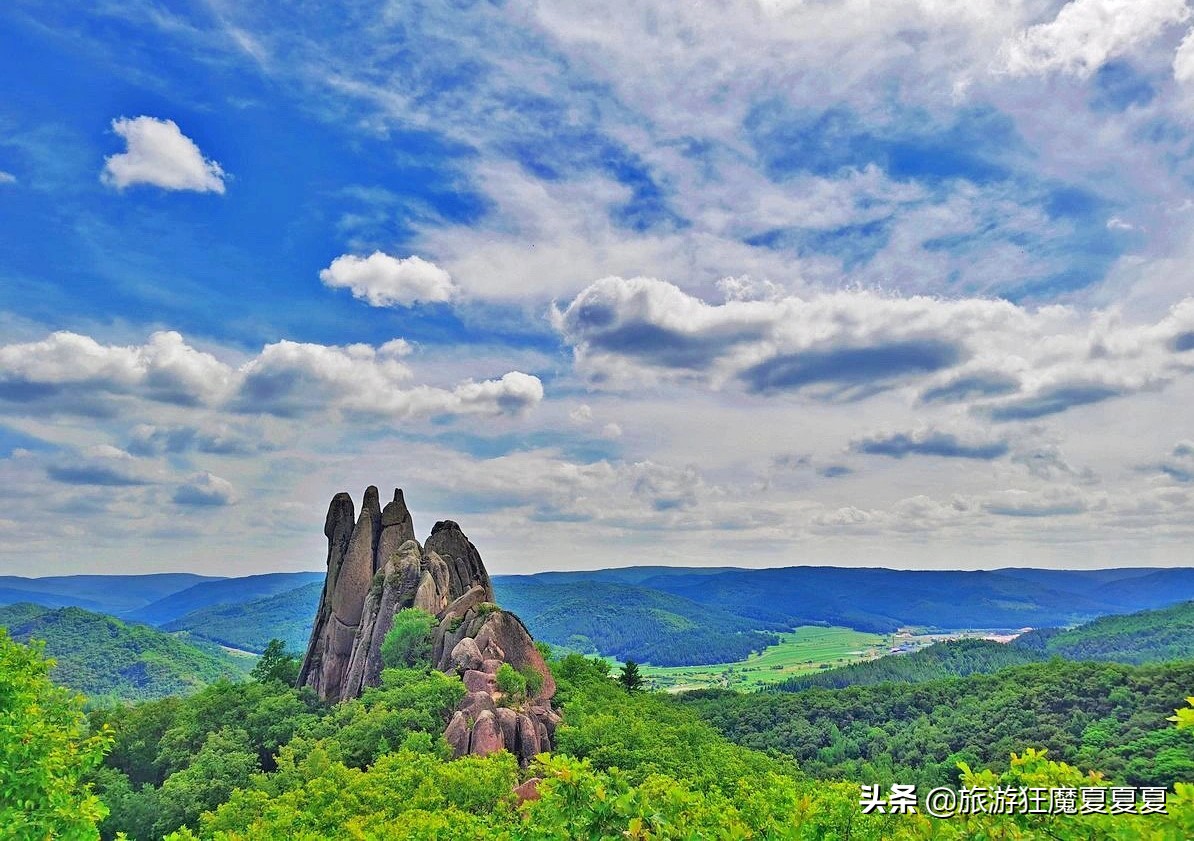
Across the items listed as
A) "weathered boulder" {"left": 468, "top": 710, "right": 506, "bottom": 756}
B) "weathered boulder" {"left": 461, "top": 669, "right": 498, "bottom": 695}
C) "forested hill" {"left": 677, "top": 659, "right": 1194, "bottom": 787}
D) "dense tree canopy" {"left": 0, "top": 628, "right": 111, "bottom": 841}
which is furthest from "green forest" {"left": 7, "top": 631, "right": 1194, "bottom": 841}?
"weathered boulder" {"left": 468, "top": 710, "right": 506, "bottom": 756}

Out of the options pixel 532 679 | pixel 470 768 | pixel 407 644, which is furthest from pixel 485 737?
pixel 407 644

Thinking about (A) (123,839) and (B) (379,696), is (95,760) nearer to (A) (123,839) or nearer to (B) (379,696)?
(A) (123,839)

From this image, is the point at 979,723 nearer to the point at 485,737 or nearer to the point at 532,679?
the point at 532,679

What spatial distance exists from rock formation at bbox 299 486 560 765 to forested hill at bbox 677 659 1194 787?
234 feet

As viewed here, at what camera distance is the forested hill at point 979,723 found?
4134 inches

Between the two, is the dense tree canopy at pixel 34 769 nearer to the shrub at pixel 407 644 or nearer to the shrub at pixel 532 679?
the shrub at pixel 532 679

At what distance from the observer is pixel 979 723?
5098 inches

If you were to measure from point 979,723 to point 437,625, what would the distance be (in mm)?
111943

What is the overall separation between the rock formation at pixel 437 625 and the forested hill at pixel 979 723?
7136 centimetres

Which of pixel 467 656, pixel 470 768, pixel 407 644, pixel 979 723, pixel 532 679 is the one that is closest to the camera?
pixel 470 768

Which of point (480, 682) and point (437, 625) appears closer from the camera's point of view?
point (480, 682)

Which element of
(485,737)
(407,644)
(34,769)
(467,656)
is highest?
(34,769)

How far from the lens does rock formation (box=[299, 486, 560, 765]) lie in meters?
50.0

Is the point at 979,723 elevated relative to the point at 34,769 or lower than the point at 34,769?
lower
